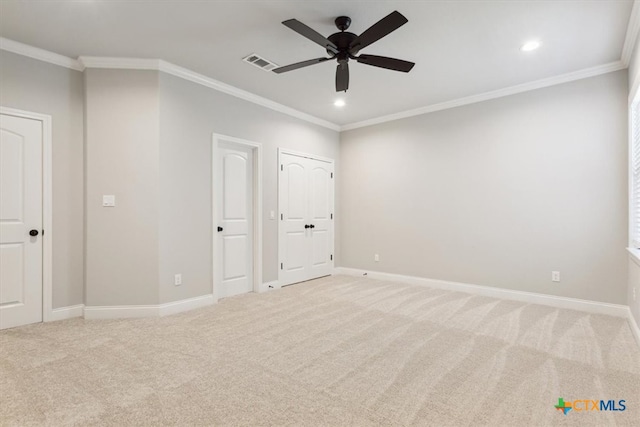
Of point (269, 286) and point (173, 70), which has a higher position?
point (173, 70)

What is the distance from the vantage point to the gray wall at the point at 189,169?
3.62 m

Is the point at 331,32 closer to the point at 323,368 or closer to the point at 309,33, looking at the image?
the point at 309,33

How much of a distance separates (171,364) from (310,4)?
9.94 feet

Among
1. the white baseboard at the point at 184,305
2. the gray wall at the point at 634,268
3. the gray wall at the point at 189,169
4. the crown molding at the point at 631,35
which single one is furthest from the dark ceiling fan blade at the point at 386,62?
the white baseboard at the point at 184,305

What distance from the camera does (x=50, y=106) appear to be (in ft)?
10.9

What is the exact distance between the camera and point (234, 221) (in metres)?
4.46

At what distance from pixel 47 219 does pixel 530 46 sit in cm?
527

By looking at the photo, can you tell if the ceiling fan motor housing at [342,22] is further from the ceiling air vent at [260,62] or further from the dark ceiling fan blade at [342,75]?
the ceiling air vent at [260,62]

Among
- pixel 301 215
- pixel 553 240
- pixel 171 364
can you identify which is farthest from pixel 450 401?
pixel 301 215

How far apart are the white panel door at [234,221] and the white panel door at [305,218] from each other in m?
0.55

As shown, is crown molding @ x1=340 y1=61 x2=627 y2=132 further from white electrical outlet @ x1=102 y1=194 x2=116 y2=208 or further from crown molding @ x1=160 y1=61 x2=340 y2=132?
white electrical outlet @ x1=102 y1=194 x2=116 y2=208

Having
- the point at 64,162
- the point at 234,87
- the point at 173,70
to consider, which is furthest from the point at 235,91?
the point at 64,162

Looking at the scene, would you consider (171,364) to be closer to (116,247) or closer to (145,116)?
(116,247)

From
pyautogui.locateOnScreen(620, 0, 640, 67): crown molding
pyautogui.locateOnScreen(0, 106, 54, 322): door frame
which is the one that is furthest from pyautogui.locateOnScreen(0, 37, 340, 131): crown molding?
pyautogui.locateOnScreen(620, 0, 640, 67): crown molding
